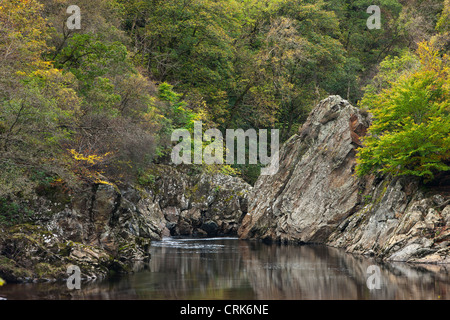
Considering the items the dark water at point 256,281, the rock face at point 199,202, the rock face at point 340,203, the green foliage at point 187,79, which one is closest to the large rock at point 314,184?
the rock face at point 340,203

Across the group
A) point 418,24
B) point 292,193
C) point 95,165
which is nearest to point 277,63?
point 418,24

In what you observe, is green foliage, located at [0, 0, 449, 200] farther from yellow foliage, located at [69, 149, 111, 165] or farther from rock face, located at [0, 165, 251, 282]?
rock face, located at [0, 165, 251, 282]

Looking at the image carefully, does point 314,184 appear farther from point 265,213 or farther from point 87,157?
point 87,157

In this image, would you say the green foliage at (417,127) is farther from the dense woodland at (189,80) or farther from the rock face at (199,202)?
the rock face at (199,202)

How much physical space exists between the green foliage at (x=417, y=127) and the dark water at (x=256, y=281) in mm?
5637

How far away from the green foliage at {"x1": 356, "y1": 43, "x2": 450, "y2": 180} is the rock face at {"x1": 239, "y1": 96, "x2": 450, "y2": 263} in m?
1.48

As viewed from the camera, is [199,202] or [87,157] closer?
[87,157]

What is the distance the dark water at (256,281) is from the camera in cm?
1350

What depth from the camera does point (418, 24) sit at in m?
41.8

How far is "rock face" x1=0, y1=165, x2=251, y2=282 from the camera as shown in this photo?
1641 centimetres

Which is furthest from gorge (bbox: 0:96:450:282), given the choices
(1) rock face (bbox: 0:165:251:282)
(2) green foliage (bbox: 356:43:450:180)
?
(2) green foliage (bbox: 356:43:450:180)

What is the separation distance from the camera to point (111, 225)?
2170 cm

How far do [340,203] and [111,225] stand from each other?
1482 centimetres

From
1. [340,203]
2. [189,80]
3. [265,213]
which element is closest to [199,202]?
[265,213]
